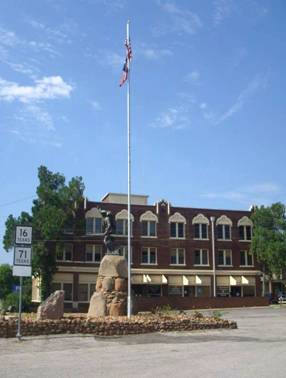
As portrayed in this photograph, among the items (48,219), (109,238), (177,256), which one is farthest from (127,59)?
(177,256)

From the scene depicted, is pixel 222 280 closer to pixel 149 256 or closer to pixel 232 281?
pixel 232 281

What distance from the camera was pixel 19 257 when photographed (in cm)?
1991

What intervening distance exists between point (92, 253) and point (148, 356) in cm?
4864

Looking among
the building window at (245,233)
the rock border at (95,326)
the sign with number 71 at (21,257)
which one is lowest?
the rock border at (95,326)

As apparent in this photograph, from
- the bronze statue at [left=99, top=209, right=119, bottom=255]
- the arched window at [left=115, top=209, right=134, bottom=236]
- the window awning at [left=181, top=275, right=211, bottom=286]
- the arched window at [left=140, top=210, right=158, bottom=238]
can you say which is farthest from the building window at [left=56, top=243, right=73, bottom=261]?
the bronze statue at [left=99, top=209, right=119, bottom=255]

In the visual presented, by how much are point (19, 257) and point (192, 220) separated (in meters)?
50.0

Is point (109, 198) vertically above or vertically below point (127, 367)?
above

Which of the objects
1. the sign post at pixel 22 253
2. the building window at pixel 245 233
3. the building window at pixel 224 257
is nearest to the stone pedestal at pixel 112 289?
the sign post at pixel 22 253

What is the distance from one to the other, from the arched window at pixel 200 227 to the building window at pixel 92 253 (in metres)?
12.5

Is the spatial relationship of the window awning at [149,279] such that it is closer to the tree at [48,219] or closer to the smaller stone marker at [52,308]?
the tree at [48,219]

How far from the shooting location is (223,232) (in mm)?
69688

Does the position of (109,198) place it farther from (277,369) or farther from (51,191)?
(277,369)

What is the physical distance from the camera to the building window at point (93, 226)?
64750mm

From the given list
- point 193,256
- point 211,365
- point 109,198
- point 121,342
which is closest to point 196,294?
point 193,256
